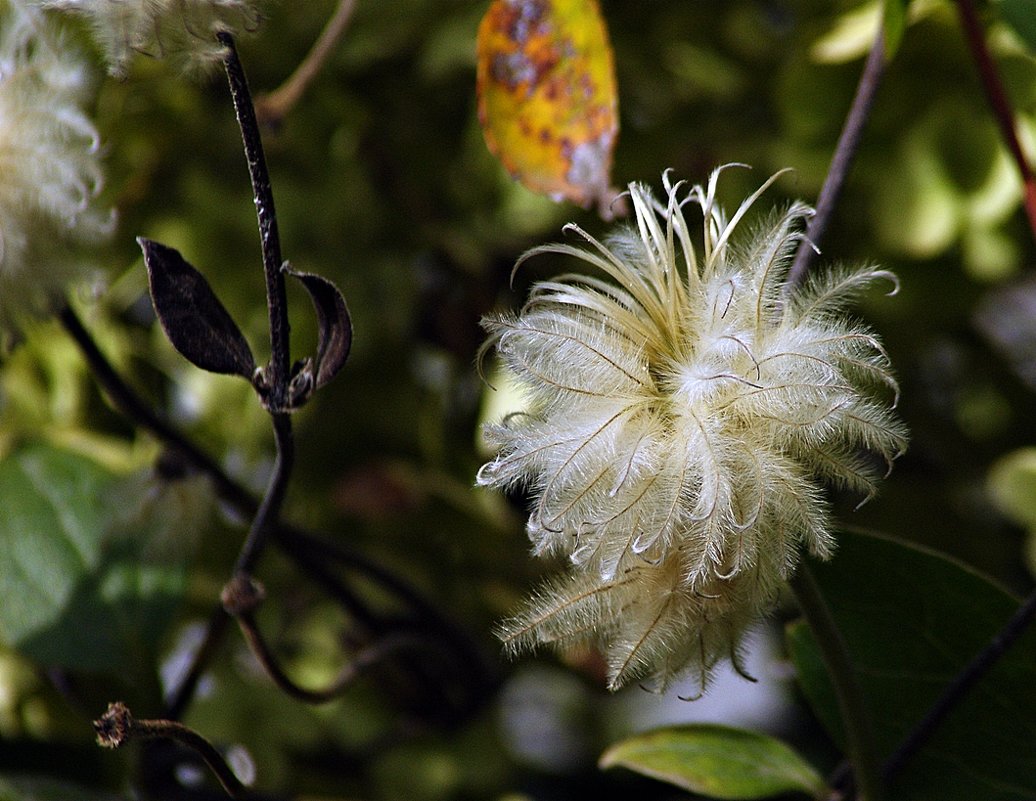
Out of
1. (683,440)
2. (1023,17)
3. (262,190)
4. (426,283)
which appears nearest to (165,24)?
(262,190)

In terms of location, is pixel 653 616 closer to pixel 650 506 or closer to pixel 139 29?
pixel 650 506

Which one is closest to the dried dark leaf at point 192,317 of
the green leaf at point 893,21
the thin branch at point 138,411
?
the thin branch at point 138,411

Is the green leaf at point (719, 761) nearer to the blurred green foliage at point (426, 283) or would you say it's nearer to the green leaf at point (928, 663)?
the green leaf at point (928, 663)

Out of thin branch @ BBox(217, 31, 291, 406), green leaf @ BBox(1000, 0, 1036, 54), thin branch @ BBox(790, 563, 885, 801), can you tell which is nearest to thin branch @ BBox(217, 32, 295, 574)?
thin branch @ BBox(217, 31, 291, 406)

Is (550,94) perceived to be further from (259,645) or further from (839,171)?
(259,645)

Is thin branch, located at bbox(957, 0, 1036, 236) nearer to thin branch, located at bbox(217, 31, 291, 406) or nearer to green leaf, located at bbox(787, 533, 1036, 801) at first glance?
green leaf, located at bbox(787, 533, 1036, 801)
